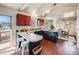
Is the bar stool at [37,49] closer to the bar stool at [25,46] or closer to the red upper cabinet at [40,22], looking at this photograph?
the bar stool at [25,46]

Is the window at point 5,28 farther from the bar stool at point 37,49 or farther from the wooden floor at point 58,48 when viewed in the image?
the wooden floor at point 58,48

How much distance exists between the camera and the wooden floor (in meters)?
1.98

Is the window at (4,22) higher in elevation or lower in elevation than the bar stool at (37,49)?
higher

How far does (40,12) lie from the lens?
2004 mm

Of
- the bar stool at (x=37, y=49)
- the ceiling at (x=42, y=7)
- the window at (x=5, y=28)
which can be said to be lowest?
the bar stool at (x=37, y=49)

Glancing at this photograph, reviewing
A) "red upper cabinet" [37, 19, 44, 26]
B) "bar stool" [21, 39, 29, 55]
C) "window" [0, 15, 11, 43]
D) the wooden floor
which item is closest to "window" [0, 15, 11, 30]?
"window" [0, 15, 11, 43]

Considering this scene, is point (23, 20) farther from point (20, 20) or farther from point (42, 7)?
point (42, 7)

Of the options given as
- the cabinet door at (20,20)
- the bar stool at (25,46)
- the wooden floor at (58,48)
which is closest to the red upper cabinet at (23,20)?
the cabinet door at (20,20)

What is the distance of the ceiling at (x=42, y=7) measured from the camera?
1.94 metres

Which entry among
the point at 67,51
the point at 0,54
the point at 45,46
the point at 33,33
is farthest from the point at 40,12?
the point at 0,54

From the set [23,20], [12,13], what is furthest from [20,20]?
[12,13]

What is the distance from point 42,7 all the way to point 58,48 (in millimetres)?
686

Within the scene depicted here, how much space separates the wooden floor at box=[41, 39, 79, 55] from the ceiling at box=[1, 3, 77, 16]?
1.49ft

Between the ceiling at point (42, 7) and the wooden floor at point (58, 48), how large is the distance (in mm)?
453
